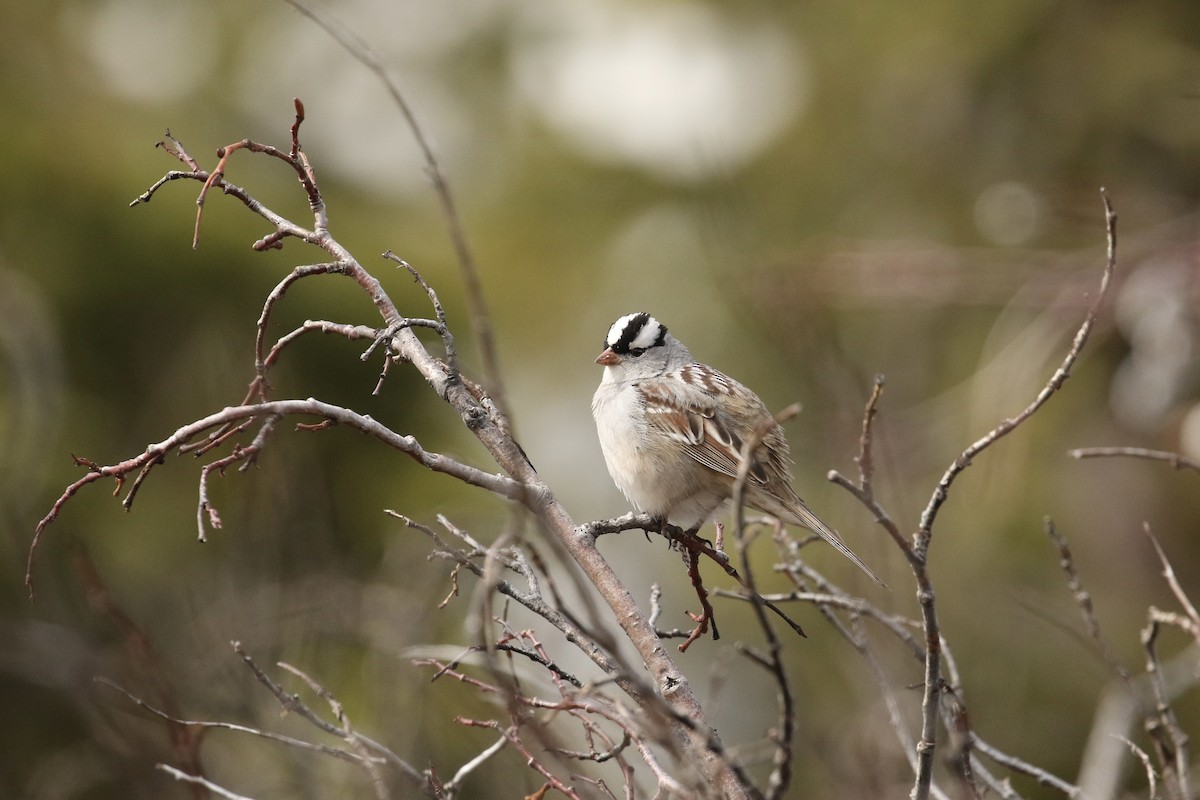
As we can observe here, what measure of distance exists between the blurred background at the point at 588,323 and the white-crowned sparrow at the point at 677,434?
38cm

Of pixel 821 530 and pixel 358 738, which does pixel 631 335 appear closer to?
pixel 821 530

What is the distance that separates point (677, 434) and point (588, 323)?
8261mm

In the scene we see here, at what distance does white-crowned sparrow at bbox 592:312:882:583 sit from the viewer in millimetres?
3949

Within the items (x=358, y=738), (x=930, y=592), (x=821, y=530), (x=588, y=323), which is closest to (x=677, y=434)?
(x=821, y=530)

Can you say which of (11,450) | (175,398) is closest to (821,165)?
(175,398)

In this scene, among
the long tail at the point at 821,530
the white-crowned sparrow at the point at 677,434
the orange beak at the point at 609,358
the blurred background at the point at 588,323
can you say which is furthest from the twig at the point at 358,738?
the orange beak at the point at 609,358

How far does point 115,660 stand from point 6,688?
10.7 ft

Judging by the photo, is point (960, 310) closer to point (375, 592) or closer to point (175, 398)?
point (175, 398)

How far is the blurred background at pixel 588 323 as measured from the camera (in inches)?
156

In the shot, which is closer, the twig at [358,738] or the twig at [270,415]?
the twig at [270,415]

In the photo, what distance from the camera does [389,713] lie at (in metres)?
3.22

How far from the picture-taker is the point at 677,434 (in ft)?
14.0

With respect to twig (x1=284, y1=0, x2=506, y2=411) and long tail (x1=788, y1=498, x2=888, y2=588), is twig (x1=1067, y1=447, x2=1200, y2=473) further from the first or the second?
twig (x1=284, y1=0, x2=506, y2=411)

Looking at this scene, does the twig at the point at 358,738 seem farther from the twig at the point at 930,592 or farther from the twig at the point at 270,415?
the twig at the point at 930,592
